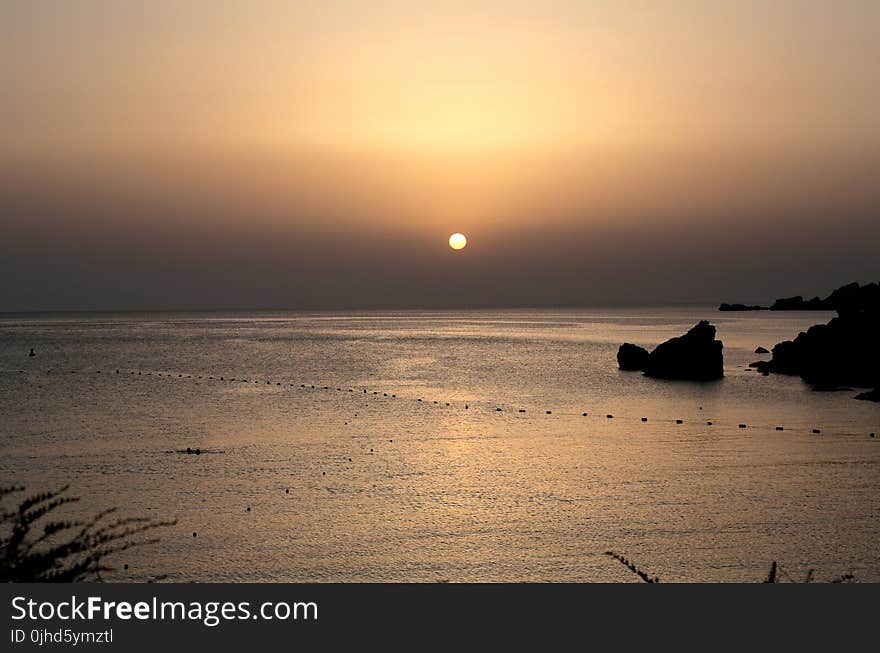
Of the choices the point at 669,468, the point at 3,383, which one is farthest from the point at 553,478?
the point at 3,383

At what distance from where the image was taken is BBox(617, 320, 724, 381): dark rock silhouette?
275 feet

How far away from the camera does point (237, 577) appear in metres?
21.9

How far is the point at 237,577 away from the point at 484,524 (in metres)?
8.33

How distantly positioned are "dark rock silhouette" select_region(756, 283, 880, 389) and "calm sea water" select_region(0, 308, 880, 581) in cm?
658

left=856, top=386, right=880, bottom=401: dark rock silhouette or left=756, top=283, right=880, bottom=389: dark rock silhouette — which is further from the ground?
left=756, top=283, right=880, bottom=389: dark rock silhouette

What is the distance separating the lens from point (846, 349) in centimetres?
7894

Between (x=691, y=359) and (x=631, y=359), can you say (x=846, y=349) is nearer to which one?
(x=691, y=359)

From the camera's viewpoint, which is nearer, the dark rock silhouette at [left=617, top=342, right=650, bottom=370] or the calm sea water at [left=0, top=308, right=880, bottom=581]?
the calm sea water at [left=0, top=308, right=880, bottom=581]

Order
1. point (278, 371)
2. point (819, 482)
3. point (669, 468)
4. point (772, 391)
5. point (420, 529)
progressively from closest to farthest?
point (420, 529) < point (819, 482) < point (669, 468) < point (772, 391) < point (278, 371)

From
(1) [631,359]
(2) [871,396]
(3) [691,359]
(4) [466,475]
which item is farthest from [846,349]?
(4) [466,475]

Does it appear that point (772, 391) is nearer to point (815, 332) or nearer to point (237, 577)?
point (815, 332)

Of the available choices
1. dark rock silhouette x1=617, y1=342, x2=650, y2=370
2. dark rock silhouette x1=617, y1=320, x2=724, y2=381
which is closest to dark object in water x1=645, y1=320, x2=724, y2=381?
dark rock silhouette x1=617, y1=320, x2=724, y2=381

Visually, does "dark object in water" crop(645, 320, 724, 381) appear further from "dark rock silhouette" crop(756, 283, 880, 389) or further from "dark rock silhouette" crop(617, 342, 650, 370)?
"dark rock silhouette" crop(756, 283, 880, 389)

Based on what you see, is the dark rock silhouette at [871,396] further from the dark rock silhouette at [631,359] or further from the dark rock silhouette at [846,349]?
the dark rock silhouette at [631,359]
